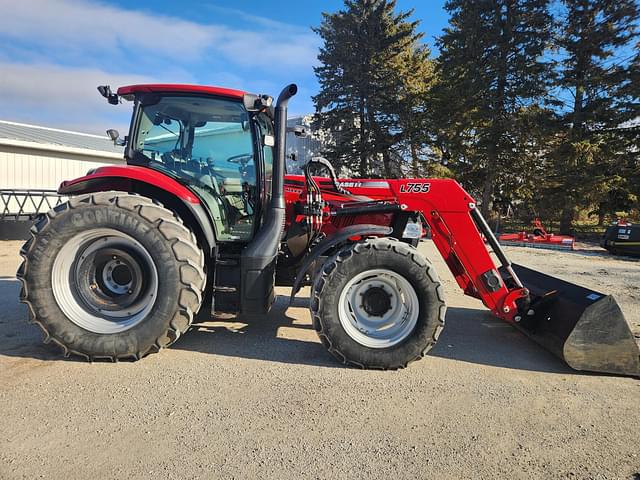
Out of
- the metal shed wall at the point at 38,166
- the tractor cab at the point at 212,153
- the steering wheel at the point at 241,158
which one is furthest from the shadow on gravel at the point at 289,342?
the metal shed wall at the point at 38,166

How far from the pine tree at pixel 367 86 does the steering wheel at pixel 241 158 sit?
61.9 feet

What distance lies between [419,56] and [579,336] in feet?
76.4

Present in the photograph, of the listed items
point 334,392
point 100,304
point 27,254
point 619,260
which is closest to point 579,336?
point 334,392

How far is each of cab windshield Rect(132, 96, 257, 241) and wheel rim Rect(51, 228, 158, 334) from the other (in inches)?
31.8

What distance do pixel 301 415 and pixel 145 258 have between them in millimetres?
1897

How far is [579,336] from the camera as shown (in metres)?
3.36

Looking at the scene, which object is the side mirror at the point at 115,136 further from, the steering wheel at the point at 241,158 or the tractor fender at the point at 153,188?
the steering wheel at the point at 241,158

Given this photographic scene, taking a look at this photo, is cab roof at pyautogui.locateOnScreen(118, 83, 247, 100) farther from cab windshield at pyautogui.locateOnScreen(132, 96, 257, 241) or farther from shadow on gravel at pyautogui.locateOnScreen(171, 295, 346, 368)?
shadow on gravel at pyautogui.locateOnScreen(171, 295, 346, 368)

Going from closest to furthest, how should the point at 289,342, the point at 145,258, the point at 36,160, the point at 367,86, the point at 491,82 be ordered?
the point at 145,258, the point at 289,342, the point at 36,160, the point at 491,82, the point at 367,86

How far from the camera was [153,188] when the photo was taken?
3.80m

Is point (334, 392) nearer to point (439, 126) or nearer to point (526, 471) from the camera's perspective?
point (526, 471)

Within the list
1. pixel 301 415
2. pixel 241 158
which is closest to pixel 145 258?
pixel 241 158

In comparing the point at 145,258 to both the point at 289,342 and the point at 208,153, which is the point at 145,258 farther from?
the point at 289,342

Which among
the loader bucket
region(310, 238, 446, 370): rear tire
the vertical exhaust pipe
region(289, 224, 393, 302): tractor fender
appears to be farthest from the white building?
the loader bucket
